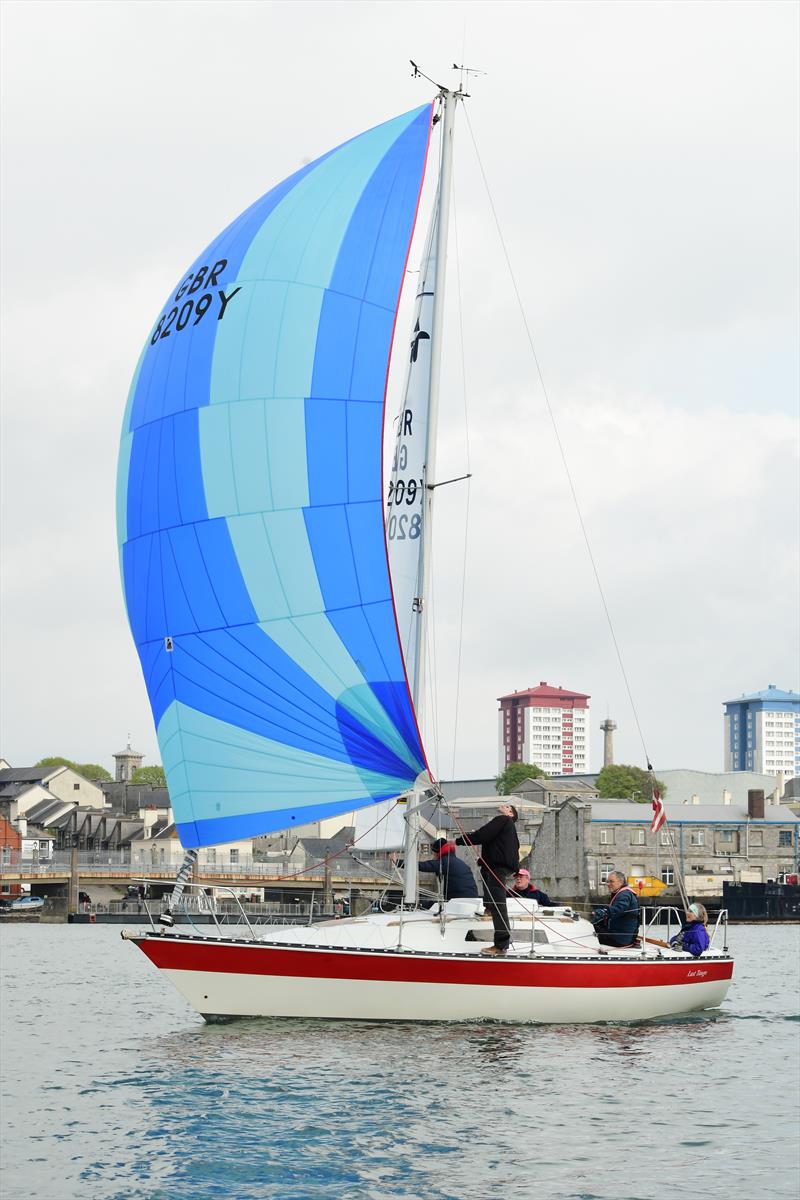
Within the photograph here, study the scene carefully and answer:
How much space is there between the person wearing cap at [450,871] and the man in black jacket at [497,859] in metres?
0.53

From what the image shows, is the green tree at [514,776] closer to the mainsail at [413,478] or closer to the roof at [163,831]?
the roof at [163,831]

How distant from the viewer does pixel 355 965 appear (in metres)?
19.7

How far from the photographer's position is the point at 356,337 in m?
21.1

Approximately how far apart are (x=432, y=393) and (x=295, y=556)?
12.2 feet

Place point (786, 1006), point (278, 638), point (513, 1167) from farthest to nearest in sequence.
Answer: point (786, 1006), point (278, 638), point (513, 1167)

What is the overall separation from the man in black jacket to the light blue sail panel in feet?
4.34

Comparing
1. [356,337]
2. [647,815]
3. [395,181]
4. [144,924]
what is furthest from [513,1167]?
[647,815]

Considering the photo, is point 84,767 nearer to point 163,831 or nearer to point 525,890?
point 163,831

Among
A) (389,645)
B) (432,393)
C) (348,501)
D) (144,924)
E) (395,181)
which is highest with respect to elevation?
(395,181)

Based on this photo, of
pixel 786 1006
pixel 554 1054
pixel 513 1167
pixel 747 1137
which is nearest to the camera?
pixel 513 1167

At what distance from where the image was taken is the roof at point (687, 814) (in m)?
90.6

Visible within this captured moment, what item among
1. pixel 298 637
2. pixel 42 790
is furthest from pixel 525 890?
pixel 42 790

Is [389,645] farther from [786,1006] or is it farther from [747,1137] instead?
[786,1006]

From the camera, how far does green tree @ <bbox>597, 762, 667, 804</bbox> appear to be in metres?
122
